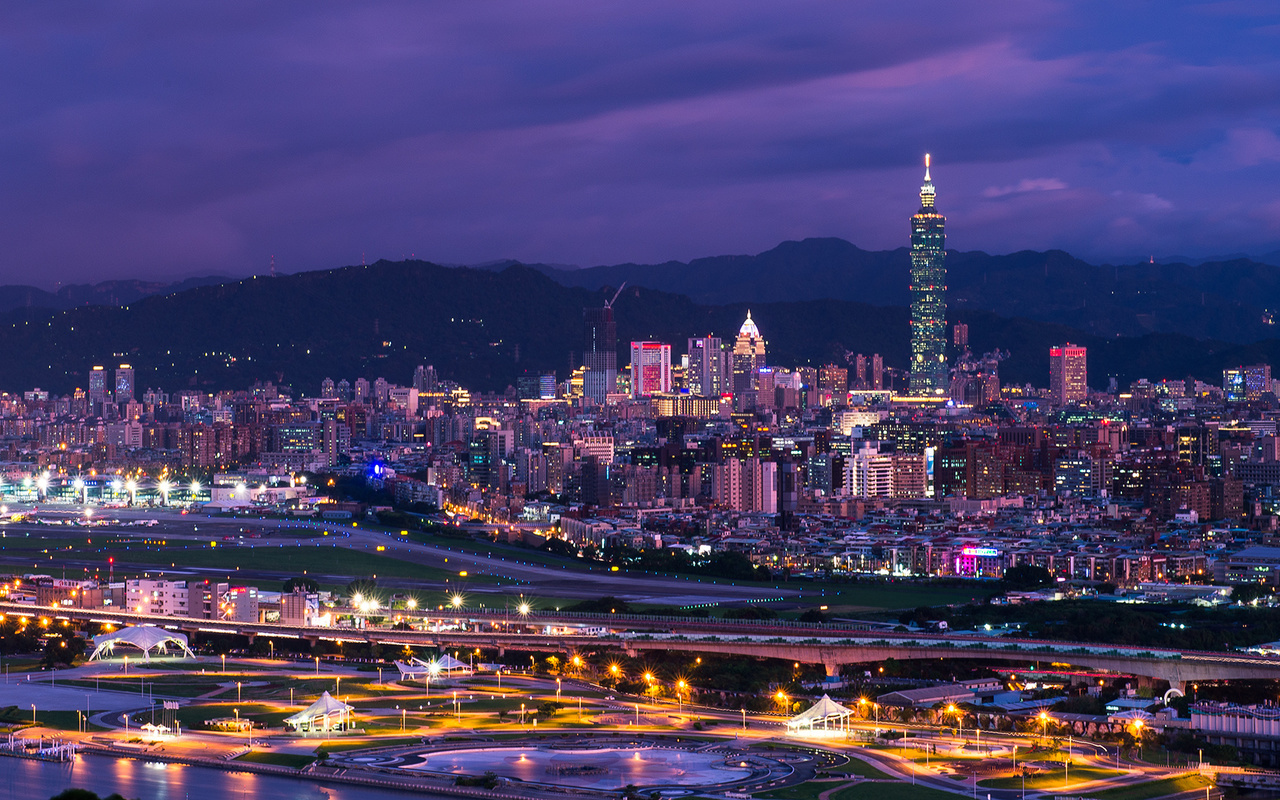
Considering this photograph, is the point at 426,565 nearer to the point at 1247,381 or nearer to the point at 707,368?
the point at 1247,381

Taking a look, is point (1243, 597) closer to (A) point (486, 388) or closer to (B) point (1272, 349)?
(B) point (1272, 349)

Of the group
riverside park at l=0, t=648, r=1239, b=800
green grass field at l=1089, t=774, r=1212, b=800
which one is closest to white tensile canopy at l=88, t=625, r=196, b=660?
riverside park at l=0, t=648, r=1239, b=800

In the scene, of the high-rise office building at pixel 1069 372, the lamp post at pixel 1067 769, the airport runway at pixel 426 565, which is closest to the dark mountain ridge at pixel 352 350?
the high-rise office building at pixel 1069 372

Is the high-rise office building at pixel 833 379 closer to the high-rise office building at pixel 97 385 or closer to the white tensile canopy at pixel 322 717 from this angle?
the high-rise office building at pixel 97 385

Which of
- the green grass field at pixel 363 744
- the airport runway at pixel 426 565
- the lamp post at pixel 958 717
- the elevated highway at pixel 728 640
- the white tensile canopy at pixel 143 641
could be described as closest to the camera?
the green grass field at pixel 363 744

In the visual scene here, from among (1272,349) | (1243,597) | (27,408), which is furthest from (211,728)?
(1272,349)

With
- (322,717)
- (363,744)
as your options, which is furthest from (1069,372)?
(363,744)
